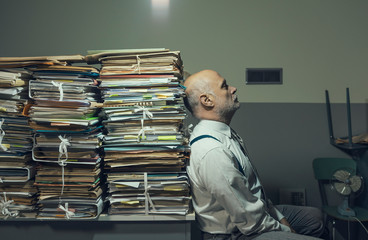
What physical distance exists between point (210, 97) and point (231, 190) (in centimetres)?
59

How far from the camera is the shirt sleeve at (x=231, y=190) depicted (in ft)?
4.55

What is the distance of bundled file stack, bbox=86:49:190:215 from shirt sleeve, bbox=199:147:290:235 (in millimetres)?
127

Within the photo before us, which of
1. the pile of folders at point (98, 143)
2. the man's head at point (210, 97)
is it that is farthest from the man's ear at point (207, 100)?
the pile of folders at point (98, 143)

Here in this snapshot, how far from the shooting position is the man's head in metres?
1.73

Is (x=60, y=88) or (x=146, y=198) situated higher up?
(x=60, y=88)

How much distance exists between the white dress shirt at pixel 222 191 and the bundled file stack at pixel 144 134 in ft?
0.40

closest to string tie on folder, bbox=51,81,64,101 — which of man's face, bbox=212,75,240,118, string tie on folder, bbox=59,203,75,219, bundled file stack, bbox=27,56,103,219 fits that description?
bundled file stack, bbox=27,56,103,219

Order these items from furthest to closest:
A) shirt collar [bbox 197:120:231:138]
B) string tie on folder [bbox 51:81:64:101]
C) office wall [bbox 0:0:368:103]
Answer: office wall [bbox 0:0:368:103], shirt collar [bbox 197:120:231:138], string tie on folder [bbox 51:81:64:101]

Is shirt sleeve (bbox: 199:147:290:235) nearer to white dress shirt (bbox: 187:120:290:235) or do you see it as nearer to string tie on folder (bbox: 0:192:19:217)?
white dress shirt (bbox: 187:120:290:235)

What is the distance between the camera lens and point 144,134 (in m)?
1.40

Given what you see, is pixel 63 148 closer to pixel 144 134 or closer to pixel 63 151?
pixel 63 151

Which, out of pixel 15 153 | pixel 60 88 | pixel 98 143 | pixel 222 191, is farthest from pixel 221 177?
pixel 15 153

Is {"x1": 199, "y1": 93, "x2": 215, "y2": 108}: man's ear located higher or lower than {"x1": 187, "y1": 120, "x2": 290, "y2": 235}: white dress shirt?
higher

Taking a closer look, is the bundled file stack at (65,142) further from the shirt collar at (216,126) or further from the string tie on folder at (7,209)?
the shirt collar at (216,126)
